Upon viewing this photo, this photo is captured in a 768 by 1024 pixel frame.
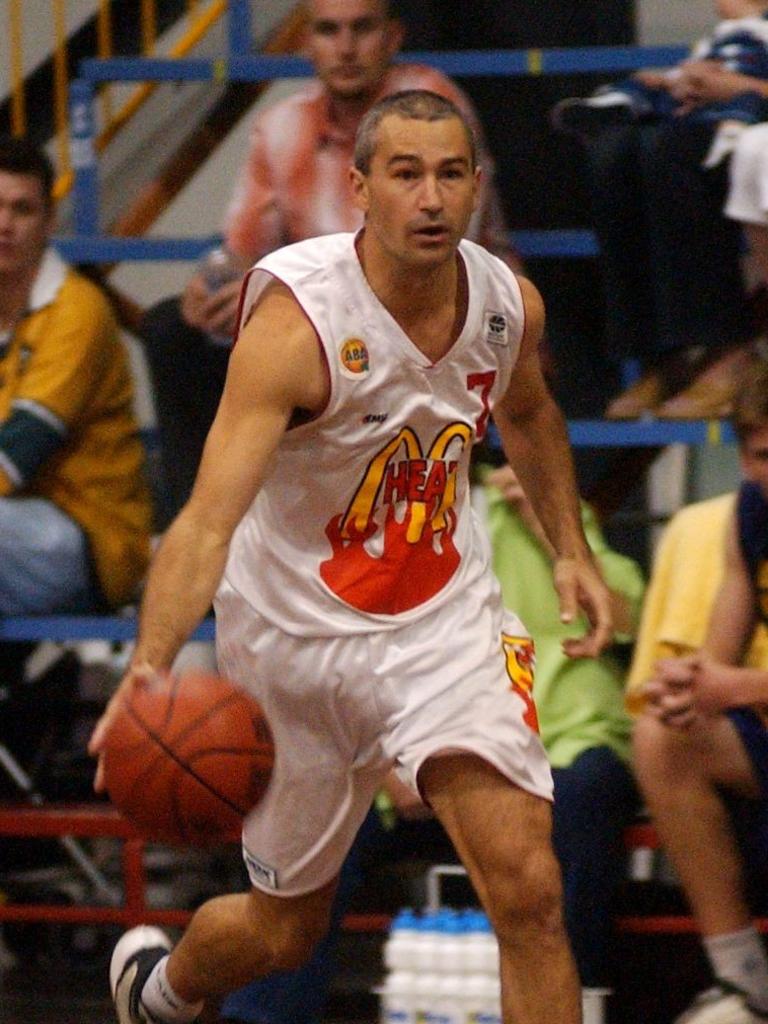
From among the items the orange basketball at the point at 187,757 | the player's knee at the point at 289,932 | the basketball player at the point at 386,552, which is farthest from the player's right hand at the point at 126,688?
the player's knee at the point at 289,932

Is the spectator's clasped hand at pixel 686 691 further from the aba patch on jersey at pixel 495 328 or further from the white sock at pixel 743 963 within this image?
the aba patch on jersey at pixel 495 328

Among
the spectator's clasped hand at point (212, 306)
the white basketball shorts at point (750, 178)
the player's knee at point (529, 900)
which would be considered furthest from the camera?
the spectator's clasped hand at point (212, 306)

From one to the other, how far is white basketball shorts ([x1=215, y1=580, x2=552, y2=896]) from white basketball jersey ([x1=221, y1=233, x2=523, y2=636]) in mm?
50

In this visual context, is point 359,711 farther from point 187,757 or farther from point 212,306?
point 212,306

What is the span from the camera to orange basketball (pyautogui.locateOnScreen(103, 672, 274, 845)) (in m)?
3.42

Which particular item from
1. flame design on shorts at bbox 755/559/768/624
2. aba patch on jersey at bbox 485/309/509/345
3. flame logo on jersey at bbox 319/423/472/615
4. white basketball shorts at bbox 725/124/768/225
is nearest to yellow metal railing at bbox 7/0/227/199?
white basketball shorts at bbox 725/124/768/225

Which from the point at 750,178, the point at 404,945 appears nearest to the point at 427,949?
the point at 404,945

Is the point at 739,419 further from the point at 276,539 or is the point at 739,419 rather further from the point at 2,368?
the point at 2,368

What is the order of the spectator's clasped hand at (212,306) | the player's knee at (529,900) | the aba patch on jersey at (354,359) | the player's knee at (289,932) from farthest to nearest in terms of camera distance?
the spectator's clasped hand at (212,306), the player's knee at (289,932), the aba patch on jersey at (354,359), the player's knee at (529,900)

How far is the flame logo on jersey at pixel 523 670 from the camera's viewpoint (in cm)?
384

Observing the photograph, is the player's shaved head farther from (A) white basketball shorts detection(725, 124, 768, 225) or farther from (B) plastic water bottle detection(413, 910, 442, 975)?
(B) plastic water bottle detection(413, 910, 442, 975)

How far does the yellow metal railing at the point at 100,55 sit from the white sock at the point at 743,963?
3.82 metres

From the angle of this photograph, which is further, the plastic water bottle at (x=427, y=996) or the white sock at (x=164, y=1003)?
the plastic water bottle at (x=427, y=996)

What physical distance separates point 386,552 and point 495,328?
46 centimetres
